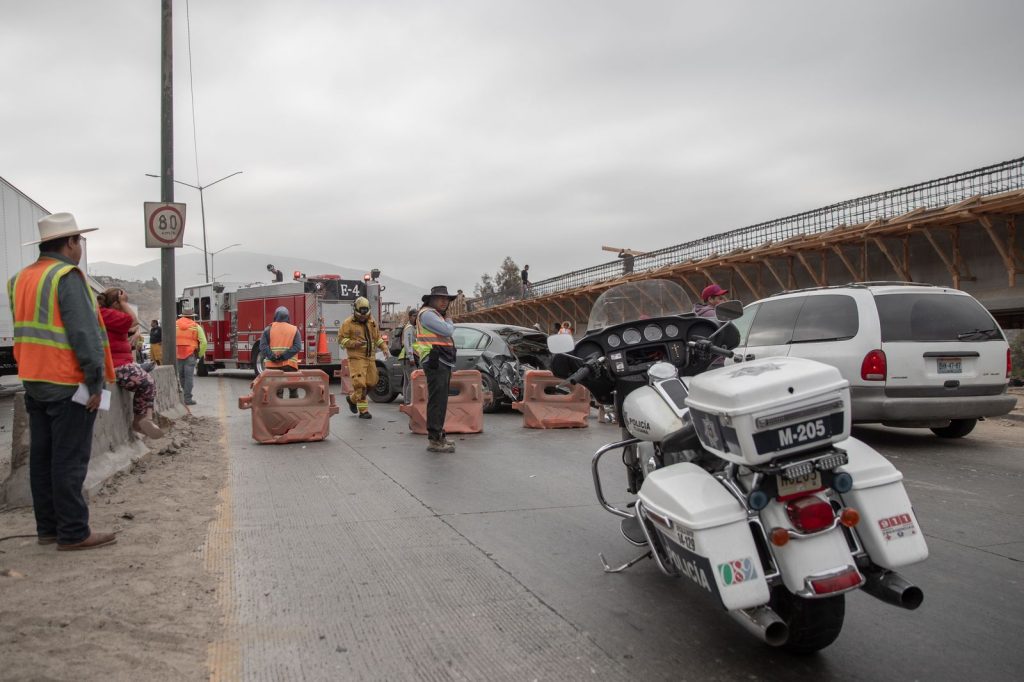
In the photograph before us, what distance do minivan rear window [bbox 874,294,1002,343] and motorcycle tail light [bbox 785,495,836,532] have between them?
6.09 m

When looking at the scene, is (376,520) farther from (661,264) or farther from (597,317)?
(661,264)

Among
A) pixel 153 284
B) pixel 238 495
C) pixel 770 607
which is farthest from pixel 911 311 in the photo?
pixel 153 284

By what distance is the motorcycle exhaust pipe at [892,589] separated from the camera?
2.87 metres

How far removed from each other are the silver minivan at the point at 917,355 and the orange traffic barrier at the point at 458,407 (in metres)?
3.85

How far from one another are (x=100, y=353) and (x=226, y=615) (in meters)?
1.79

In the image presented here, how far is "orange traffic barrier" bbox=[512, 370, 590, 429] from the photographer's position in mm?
11250

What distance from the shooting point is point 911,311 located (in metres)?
8.38

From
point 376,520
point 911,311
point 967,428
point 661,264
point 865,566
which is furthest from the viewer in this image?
point 661,264

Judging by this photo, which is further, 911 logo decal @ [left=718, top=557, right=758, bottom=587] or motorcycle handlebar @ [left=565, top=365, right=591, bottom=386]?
motorcycle handlebar @ [left=565, top=365, right=591, bottom=386]

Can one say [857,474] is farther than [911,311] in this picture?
No

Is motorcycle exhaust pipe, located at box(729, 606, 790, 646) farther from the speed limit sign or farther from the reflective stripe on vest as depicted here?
the speed limit sign

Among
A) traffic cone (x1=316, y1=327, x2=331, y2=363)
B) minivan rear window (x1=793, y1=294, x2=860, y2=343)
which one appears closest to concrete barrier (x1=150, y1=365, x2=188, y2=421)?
minivan rear window (x1=793, y1=294, x2=860, y2=343)

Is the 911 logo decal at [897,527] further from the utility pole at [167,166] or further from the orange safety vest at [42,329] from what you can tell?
the utility pole at [167,166]

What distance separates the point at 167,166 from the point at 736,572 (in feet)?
45.9
